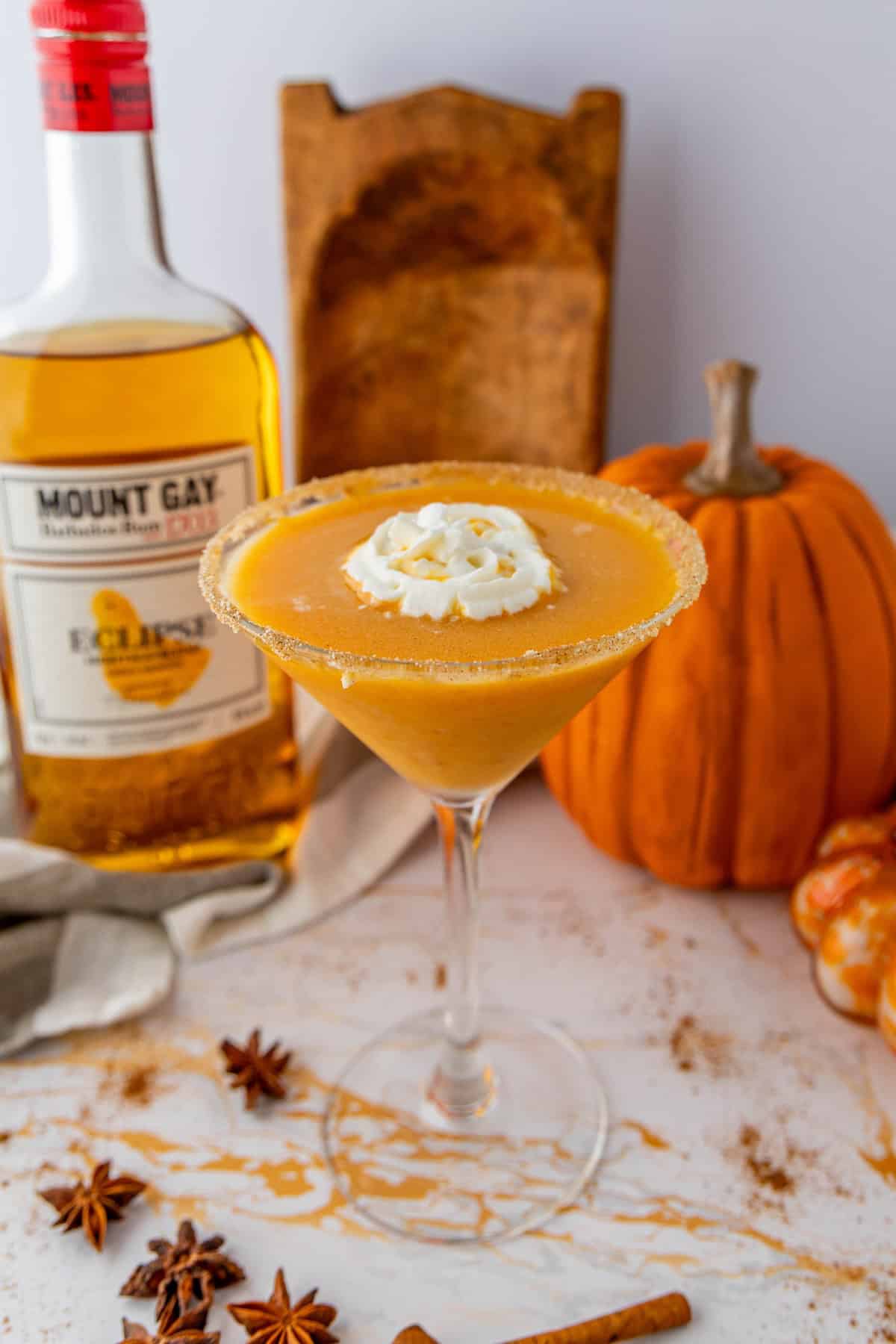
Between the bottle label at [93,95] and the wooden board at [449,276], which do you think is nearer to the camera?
the bottle label at [93,95]

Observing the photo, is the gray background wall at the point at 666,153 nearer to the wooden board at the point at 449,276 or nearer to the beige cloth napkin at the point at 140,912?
the wooden board at the point at 449,276

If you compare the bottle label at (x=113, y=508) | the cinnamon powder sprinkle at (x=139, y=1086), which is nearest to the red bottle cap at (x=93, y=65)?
the bottle label at (x=113, y=508)

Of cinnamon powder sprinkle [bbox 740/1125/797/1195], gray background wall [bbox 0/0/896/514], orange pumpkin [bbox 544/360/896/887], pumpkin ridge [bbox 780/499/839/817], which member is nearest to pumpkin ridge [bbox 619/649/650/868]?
orange pumpkin [bbox 544/360/896/887]

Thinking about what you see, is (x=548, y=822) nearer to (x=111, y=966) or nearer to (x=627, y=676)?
(x=627, y=676)

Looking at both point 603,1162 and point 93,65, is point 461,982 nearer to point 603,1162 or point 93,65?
point 603,1162

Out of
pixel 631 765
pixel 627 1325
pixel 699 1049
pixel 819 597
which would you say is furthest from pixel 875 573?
pixel 627 1325
